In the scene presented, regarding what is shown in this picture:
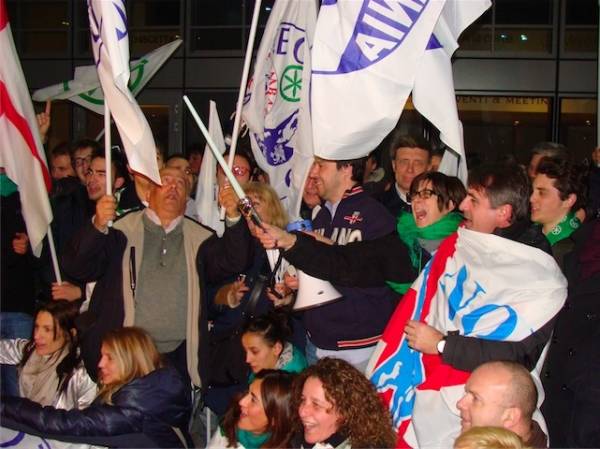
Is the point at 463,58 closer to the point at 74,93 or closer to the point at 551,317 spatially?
the point at 74,93

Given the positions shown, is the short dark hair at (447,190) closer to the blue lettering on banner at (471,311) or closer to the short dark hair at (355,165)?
the short dark hair at (355,165)

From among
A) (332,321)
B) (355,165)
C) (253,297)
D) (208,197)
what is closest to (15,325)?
(208,197)

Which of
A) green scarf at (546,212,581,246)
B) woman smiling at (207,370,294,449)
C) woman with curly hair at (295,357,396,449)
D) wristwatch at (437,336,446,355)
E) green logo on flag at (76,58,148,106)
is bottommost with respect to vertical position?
woman smiling at (207,370,294,449)

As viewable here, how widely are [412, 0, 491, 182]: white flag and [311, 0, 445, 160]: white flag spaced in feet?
0.32

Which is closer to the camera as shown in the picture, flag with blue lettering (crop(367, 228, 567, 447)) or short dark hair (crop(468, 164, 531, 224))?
flag with blue lettering (crop(367, 228, 567, 447))

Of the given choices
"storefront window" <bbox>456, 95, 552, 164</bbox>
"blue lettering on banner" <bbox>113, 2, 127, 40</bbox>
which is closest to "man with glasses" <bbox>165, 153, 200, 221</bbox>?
"blue lettering on banner" <bbox>113, 2, 127, 40</bbox>

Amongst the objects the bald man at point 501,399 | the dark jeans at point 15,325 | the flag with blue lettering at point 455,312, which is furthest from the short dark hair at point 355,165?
the dark jeans at point 15,325

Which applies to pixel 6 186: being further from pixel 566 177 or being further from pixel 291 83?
pixel 566 177

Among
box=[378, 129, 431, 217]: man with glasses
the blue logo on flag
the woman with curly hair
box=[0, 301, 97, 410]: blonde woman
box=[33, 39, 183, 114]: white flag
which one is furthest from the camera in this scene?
box=[33, 39, 183, 114]: white flag

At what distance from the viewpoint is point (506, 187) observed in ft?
13.5

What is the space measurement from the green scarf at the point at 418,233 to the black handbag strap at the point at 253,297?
37.7 inches

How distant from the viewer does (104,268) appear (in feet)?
17.1

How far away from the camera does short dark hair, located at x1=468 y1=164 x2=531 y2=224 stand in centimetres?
412

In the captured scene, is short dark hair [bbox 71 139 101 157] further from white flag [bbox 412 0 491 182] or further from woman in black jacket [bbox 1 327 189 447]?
white flag [bbox 412 0 491 182]
